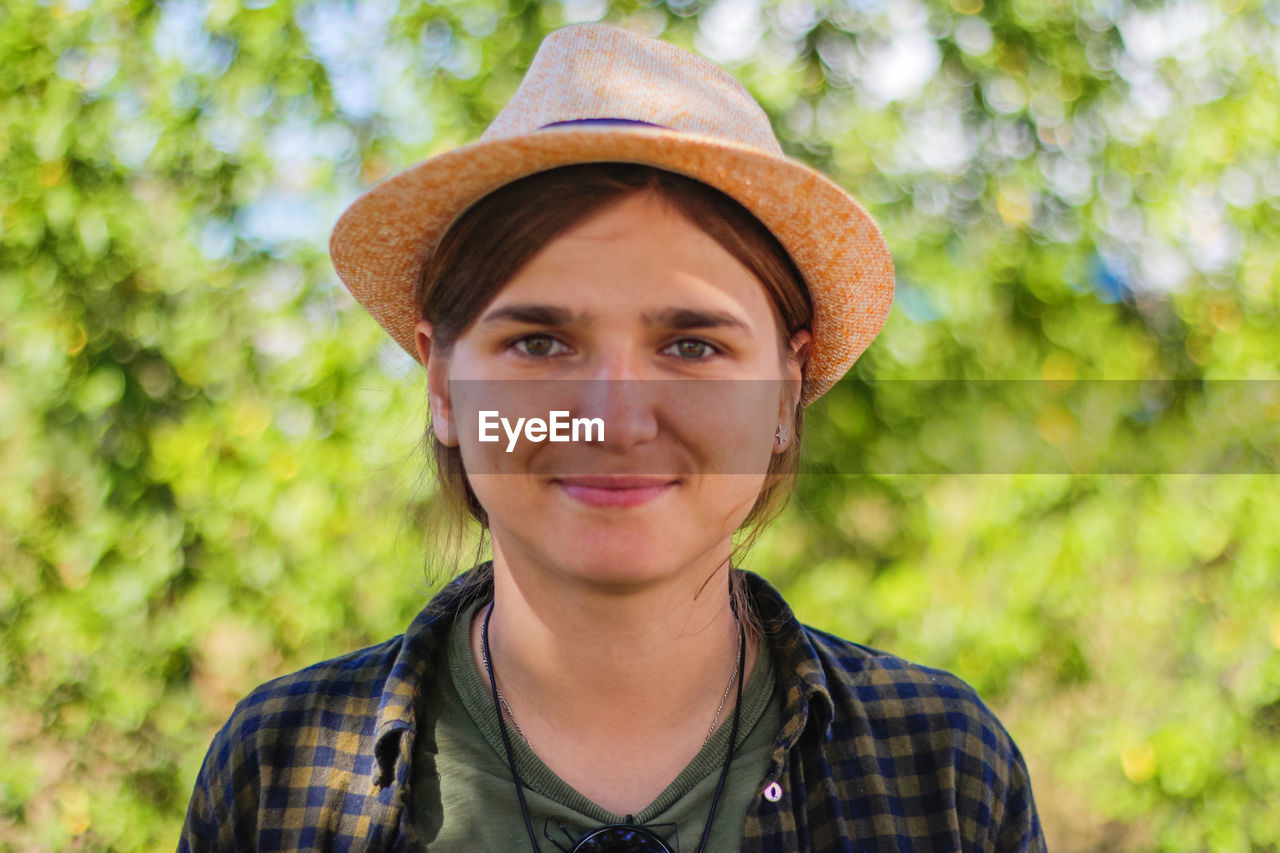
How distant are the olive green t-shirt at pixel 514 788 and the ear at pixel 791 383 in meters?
0.47

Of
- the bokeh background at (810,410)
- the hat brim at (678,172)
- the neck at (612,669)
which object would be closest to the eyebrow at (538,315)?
the hat brim at (678,172)

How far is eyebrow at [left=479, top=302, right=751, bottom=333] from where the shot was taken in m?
1.48

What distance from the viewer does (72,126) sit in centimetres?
289

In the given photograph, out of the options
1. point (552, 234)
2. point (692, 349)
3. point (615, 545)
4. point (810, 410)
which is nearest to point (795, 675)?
point (615, 545)

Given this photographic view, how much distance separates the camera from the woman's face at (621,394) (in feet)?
4.83

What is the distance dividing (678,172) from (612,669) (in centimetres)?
79

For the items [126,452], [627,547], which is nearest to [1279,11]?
[627,547]

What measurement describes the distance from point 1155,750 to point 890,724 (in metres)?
1.46

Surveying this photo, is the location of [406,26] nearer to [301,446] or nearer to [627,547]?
[301,446]

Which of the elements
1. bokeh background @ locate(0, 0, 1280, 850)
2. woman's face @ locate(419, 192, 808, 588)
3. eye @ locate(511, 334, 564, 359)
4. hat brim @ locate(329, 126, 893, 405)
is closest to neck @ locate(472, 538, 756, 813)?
woman's face @ locate(419, 192, 808, 588)

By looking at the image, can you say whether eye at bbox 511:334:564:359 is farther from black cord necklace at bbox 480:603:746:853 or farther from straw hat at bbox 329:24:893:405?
black cord necklace at bbox 480:603:746:853

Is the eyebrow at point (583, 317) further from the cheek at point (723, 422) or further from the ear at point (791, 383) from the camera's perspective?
the ear at point (791, 383)
